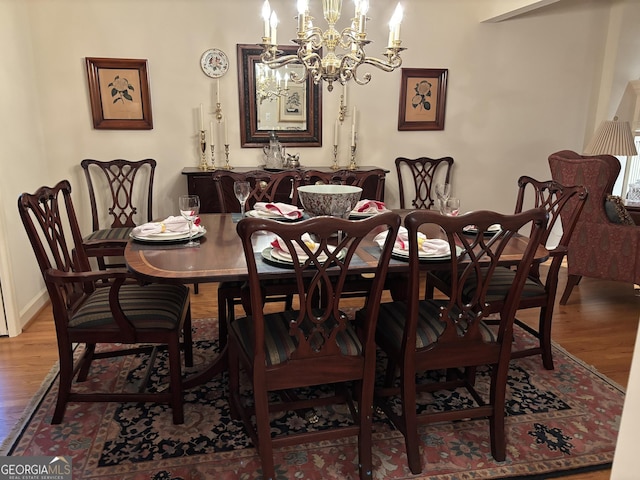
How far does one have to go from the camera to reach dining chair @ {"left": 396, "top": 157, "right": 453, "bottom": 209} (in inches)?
161

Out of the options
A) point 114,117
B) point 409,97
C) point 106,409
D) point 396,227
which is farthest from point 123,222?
point 396,227

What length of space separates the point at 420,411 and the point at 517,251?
83 centimetres

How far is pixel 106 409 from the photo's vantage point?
6.98 ft

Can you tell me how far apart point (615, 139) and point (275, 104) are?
112 inches

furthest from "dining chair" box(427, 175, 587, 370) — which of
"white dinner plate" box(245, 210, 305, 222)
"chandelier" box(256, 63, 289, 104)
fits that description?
"chandelier" box(256, 63, 289, 104)

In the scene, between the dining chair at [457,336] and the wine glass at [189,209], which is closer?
the dining chair at [457,336]

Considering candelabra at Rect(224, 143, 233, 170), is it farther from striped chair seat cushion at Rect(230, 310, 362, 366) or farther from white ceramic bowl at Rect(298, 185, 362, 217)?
striped chair seat cushion at Rect(230, 310, 362, 366)

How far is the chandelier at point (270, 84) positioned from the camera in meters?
3.78

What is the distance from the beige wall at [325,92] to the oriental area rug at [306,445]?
1.31 metres

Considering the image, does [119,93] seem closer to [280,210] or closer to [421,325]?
[280,210]

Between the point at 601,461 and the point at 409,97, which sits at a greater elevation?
the point at 409,97

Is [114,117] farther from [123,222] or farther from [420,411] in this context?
[420,411]

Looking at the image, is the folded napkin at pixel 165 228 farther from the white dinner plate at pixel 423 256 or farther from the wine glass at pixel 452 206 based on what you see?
the wine glass at pixel 452 206

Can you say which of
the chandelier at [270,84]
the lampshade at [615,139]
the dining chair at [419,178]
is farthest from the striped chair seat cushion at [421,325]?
the lampshade at [615,139]
